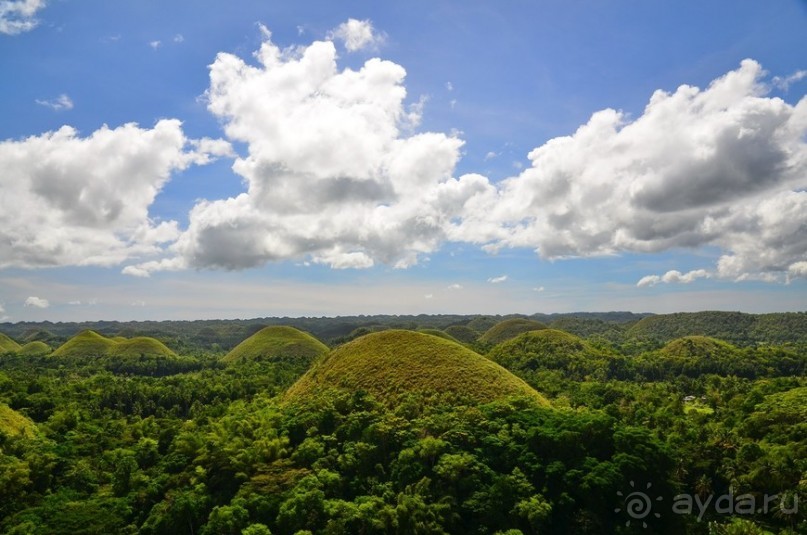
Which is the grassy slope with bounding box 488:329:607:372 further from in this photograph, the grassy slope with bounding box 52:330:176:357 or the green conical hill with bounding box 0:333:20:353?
the green conical hill with bounding box 0:333:20:353

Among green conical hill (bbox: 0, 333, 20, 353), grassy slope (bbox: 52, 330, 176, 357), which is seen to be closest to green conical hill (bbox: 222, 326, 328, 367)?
grassy slope (bbox: 52, 330, 176, 357)

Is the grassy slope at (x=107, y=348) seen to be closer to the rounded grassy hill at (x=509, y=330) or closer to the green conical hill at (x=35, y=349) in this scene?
the green conical hill at (x=35, y=349)

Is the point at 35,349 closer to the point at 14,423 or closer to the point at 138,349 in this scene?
the point at 138,349

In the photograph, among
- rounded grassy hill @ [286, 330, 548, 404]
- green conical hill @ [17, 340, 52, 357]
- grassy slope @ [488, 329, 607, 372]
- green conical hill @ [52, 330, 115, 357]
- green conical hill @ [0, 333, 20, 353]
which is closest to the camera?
rounded grassy hill @ [286, 330, 548, 404]

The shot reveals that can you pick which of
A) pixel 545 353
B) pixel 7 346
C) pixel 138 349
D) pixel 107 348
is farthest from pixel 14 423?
pixel 7 346

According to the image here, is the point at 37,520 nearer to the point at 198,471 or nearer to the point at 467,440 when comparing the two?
the point at 198,471

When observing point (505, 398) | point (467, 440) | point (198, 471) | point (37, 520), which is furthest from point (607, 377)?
→ point (37, 520)
